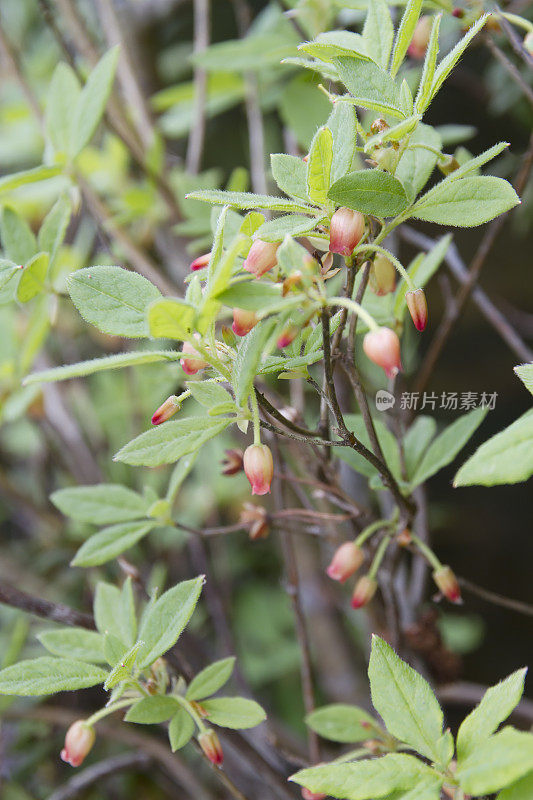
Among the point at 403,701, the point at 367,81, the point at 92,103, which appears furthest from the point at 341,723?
the point at 92,103

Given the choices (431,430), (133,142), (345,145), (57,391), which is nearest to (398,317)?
(431,430)

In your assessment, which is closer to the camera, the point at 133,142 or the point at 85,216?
the point at 133,142

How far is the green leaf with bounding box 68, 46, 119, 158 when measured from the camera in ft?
2.75

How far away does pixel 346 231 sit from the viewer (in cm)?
47

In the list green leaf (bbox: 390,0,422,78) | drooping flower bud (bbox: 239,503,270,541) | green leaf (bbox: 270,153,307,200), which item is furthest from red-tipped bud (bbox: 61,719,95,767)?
green leaf (bbox: 390,0,422,78)

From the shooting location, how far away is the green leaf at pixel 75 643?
2.13ft

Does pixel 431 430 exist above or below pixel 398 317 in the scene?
below

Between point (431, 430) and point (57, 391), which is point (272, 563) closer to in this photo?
point (57, 391)

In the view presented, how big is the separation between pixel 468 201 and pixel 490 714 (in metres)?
0.36

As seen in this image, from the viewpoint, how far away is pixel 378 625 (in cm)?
91

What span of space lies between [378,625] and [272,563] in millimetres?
854

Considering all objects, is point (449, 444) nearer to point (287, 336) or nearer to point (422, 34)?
point (287, 336)

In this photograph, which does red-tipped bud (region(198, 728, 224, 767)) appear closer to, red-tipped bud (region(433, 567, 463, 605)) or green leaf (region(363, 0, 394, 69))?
red-tipped bud (region(433, 567, 463, 605))

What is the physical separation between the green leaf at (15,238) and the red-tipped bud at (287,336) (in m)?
0.44
